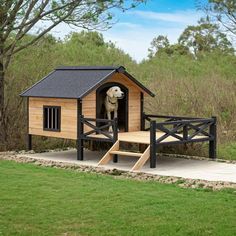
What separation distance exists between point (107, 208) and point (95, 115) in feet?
21.4

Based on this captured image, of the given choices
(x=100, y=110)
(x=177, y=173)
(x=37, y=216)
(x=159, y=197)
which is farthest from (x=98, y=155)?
(x=37, y=216)

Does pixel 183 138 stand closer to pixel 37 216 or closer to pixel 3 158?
pixel 3 158

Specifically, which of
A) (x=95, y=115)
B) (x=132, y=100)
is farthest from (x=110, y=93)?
(x=132, y=100)

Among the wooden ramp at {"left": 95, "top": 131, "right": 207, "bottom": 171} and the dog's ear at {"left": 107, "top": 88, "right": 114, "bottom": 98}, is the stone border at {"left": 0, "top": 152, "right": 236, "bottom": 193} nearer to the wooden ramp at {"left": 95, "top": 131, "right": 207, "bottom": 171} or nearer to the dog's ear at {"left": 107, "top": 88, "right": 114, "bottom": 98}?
the wooden ramp at {"left": 95, "top": 131, "right": 207, "bottom": 171}

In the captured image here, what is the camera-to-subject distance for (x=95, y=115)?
15125mm

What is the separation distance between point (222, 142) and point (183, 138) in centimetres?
389

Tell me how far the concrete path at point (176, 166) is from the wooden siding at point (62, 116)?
628mm

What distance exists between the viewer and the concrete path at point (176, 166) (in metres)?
12.2

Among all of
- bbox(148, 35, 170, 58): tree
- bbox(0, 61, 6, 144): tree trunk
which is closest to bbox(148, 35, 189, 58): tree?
bbox(148, 35, 170, 58): tree

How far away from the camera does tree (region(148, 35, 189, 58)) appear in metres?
44.8

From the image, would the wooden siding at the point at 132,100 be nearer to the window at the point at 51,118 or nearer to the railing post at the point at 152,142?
the window at the point at 51,118

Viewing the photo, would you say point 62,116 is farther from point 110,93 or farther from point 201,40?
point 201,40

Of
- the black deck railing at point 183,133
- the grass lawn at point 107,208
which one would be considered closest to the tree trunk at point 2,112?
the black deck railing at point 183,133

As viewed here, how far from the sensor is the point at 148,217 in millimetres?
8219
